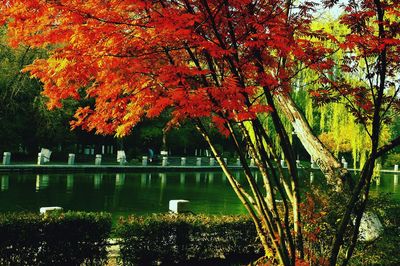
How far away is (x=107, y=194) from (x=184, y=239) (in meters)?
12.0

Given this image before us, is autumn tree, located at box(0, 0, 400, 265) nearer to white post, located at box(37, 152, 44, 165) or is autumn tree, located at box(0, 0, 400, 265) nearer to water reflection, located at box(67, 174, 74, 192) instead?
water reflection, located at box(67, 174, 74, 192)

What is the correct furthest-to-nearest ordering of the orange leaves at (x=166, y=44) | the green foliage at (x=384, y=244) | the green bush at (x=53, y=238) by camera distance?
1. the green foliage at (x=384, y=244)
2. the green bush at (x=53, y=238)
3. the orange leaves at (x=166, y=44)

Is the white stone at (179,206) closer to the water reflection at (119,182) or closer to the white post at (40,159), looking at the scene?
the water reflection at (119,182)

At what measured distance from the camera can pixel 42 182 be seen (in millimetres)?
22578

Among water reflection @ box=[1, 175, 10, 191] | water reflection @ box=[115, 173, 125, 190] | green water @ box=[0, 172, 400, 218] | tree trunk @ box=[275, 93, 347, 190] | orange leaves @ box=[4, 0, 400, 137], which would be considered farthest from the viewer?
water reflection @ box=[115, 173, 125, 190]

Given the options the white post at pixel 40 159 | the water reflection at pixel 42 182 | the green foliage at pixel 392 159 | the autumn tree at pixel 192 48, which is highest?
the autumn tree at pixel 192 48

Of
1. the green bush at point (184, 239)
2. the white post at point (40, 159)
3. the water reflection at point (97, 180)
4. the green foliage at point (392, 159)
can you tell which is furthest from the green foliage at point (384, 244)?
the green foliage at point (392, 159)

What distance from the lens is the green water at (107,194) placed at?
1623cm

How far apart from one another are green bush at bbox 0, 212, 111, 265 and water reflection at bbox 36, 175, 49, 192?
13.1 metres

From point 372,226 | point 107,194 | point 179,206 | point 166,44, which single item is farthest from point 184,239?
point 107,194

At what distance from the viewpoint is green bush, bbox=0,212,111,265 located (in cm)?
684

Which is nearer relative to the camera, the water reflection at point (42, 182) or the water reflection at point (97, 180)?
the water reflection at point (42, 182)

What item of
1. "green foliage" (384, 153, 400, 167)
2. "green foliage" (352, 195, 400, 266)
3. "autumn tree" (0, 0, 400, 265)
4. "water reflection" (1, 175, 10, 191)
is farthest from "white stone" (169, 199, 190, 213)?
"green foliage" (384, 153, 400, 167)

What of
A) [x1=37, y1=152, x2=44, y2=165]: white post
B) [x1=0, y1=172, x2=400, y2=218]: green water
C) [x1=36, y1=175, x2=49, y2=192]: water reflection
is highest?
[x1=37, y1=152, x2=44, y2=165]: white post
